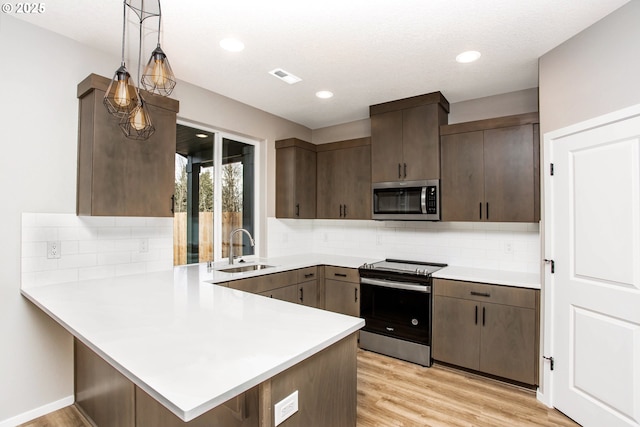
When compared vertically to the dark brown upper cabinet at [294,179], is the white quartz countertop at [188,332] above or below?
below

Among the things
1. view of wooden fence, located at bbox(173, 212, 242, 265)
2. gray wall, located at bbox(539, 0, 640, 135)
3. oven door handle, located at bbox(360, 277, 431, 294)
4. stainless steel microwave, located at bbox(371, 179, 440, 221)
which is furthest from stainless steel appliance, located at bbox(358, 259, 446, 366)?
gray wall, located at bbox(539, 0, 640, 135)

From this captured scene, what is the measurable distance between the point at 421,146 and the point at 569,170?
4.41 feet

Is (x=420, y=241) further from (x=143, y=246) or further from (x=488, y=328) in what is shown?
(x=143, y=246)

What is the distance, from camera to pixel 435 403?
2.45 m

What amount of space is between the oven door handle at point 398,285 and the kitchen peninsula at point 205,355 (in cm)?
166

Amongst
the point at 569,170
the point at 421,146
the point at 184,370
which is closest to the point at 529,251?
the point at 569,170

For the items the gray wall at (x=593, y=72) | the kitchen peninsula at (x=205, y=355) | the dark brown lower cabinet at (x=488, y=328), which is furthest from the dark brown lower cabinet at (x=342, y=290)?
the gray wall at (x=593, y=72)

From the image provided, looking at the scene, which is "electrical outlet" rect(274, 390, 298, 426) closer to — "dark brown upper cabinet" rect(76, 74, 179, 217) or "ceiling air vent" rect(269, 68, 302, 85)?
"dark brown upper cabinet" rect(76, 74, 179, 217)

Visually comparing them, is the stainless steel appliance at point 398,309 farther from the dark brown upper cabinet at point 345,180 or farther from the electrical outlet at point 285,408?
the electrical outlet at point 285,408

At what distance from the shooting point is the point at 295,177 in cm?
404

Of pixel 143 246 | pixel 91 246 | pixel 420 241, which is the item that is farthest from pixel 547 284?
pixel 91 246

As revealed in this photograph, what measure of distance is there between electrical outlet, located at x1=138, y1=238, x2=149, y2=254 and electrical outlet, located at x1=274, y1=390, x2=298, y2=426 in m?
2.10

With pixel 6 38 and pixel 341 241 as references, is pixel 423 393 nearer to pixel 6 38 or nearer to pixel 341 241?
pixel 341 241

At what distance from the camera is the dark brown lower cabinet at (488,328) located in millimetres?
2635
